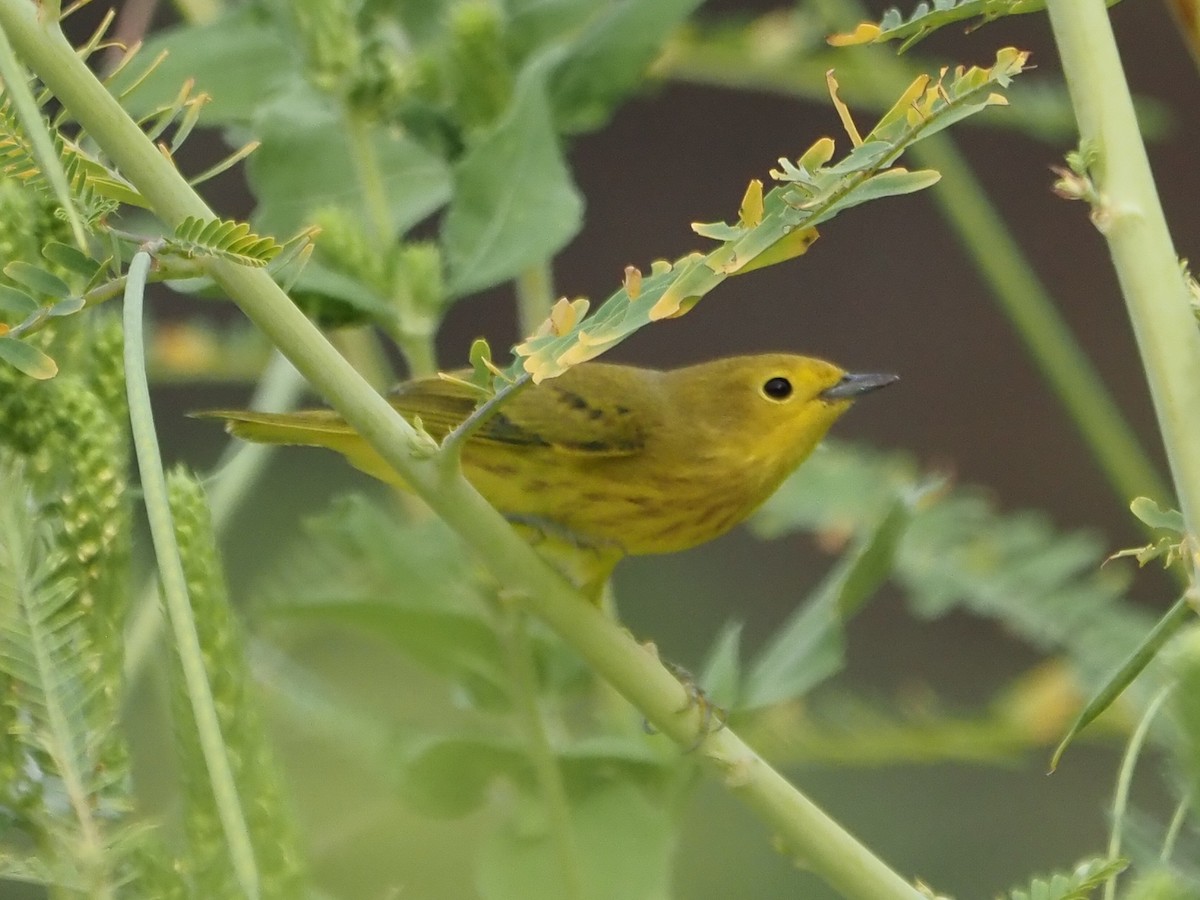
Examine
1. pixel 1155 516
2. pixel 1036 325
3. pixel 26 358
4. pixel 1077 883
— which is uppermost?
pixel 1036 325

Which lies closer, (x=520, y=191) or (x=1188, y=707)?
(x=1188, y=707)

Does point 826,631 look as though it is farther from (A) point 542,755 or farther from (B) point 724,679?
(A) point 542,755

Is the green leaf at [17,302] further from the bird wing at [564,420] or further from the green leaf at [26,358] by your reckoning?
the bird wing at [564,420]

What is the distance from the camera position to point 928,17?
0.53 m

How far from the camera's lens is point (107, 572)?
1.75 feet

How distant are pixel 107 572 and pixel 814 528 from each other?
2.38 feet

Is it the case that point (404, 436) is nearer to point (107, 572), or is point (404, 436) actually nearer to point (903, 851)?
point (107, 572)

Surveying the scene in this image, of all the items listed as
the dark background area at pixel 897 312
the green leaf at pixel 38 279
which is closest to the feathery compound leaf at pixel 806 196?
the green leaf at pixel 38 279

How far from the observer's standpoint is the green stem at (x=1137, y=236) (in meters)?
0.48

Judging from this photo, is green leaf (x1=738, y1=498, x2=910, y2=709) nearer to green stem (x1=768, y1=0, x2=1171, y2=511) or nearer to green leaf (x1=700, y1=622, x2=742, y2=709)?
green leaf (x1=700, y1=622, x2=742, y2=709)

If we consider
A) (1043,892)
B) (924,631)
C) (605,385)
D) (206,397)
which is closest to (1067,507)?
(924,631)

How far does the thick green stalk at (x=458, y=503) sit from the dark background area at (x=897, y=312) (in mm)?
1606

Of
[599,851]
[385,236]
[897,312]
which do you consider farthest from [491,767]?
[897,312]

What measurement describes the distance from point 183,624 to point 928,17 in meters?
0.31
